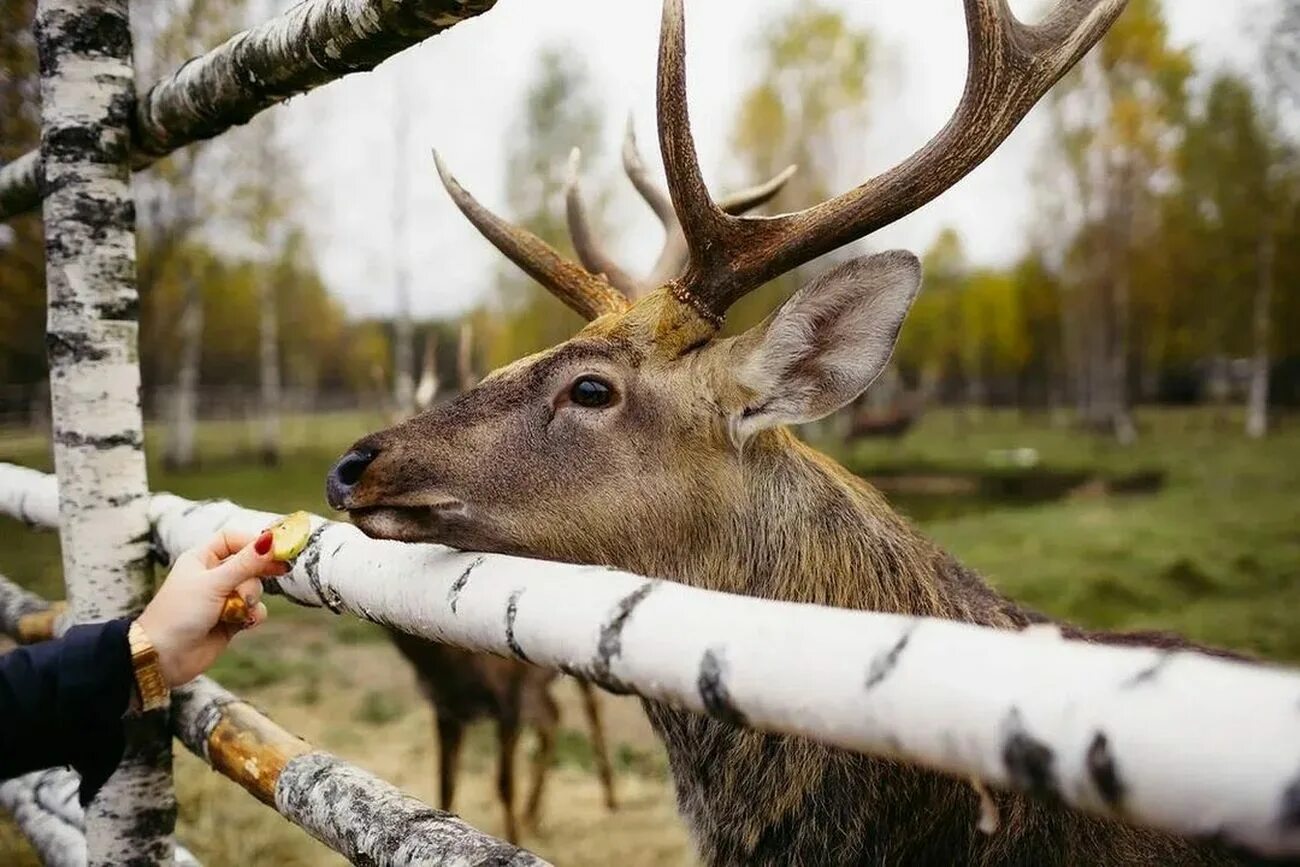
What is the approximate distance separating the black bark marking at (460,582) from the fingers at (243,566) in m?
0.36

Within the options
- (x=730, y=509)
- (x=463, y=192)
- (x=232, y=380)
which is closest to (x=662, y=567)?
(x=730, y=509)

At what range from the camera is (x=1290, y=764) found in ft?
2.07

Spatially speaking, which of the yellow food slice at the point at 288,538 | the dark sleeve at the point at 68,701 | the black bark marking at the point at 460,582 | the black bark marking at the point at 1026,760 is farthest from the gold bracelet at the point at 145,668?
the black bark marking at the point at 1026,760

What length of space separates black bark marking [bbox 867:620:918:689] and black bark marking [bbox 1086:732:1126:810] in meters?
0.17

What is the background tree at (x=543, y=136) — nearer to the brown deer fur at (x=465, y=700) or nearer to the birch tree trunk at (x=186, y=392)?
the birch tree trunk at (x=186, y=392)

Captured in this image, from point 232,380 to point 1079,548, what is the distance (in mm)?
30249

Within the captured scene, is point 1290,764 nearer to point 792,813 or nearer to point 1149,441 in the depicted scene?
point 792,813

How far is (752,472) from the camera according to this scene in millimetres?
2066

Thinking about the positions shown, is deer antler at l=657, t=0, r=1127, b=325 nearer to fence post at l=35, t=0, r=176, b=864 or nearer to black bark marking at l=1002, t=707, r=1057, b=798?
fence post at l=35, t=0, r=176, b=864

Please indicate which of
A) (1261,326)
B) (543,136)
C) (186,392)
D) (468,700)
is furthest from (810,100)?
(468,700)

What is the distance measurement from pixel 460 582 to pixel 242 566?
1.34 ft

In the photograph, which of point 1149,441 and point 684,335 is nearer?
point 684,335

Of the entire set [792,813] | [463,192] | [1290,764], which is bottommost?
[792,813]

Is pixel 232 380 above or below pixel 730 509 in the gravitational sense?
below
